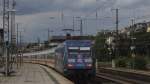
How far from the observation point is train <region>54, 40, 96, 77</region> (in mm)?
37625

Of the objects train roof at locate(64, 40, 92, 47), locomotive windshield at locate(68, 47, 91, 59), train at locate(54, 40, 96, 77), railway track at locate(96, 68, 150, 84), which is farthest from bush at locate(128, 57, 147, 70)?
locomotive windshield at locate(68, 47, 91, 59)

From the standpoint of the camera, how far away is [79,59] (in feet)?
124

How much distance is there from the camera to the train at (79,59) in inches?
1481

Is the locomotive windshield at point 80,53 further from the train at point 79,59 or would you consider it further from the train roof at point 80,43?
the train roof at point 80,43

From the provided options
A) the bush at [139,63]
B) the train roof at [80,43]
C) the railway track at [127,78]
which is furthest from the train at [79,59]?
the bush at [139,63]

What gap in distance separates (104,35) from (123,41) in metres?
41.0

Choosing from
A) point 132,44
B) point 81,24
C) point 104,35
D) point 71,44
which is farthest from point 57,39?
point 71,44

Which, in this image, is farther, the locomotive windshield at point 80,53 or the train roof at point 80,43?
the train roof at point 80,43

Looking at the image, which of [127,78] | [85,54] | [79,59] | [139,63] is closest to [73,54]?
[79,59]

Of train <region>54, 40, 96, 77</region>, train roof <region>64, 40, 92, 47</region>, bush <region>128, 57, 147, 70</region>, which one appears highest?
train roof <region>64, 40, 92, 47</region>

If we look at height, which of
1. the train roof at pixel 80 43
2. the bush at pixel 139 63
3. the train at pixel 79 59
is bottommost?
the bush at pixel 139 63

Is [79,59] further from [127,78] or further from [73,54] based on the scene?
[127,78]

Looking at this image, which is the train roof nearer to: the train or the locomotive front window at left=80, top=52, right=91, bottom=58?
the train

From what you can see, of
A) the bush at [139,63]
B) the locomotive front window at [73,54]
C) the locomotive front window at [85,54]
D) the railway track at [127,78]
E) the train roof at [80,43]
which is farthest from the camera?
the bush at [139,63]
